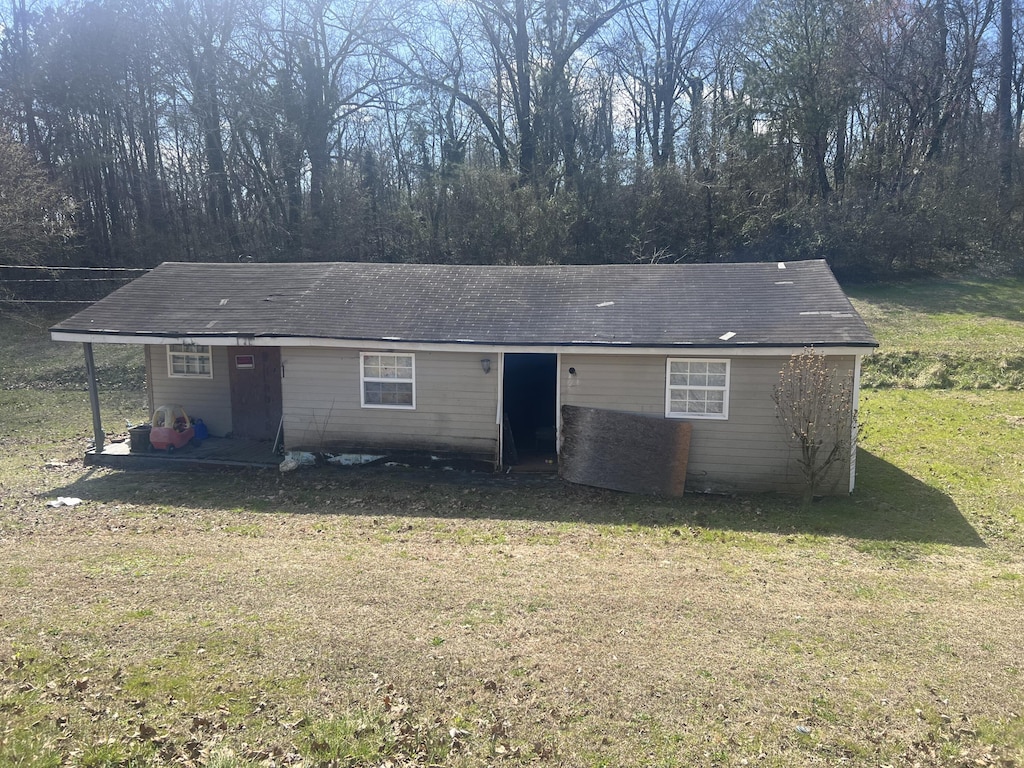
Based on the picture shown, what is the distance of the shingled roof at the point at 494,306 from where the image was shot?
35.5ft

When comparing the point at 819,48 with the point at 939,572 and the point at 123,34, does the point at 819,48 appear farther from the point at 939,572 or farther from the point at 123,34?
the point at 123,34

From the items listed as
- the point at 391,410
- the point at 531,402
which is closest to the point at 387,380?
the point at 391,410

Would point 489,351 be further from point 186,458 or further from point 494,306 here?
point 186,458

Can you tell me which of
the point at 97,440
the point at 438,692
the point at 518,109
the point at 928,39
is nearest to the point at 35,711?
the point at 438,692

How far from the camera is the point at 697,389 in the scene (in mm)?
10773

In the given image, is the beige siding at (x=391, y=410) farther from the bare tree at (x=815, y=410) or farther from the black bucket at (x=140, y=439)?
the bare tree at (x=815, y=410)

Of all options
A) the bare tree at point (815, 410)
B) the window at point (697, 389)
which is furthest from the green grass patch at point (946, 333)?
the window at point (697, 389)

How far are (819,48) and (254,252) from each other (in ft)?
82.1

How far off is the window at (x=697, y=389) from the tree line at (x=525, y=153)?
685 inches

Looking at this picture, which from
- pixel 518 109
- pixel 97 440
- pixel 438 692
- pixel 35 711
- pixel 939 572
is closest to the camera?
pixel 35 711

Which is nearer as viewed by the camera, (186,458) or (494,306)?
(186,458)

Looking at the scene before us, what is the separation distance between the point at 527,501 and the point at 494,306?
13.0 feet

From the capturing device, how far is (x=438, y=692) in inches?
188

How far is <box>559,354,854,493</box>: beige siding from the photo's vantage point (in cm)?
1053
